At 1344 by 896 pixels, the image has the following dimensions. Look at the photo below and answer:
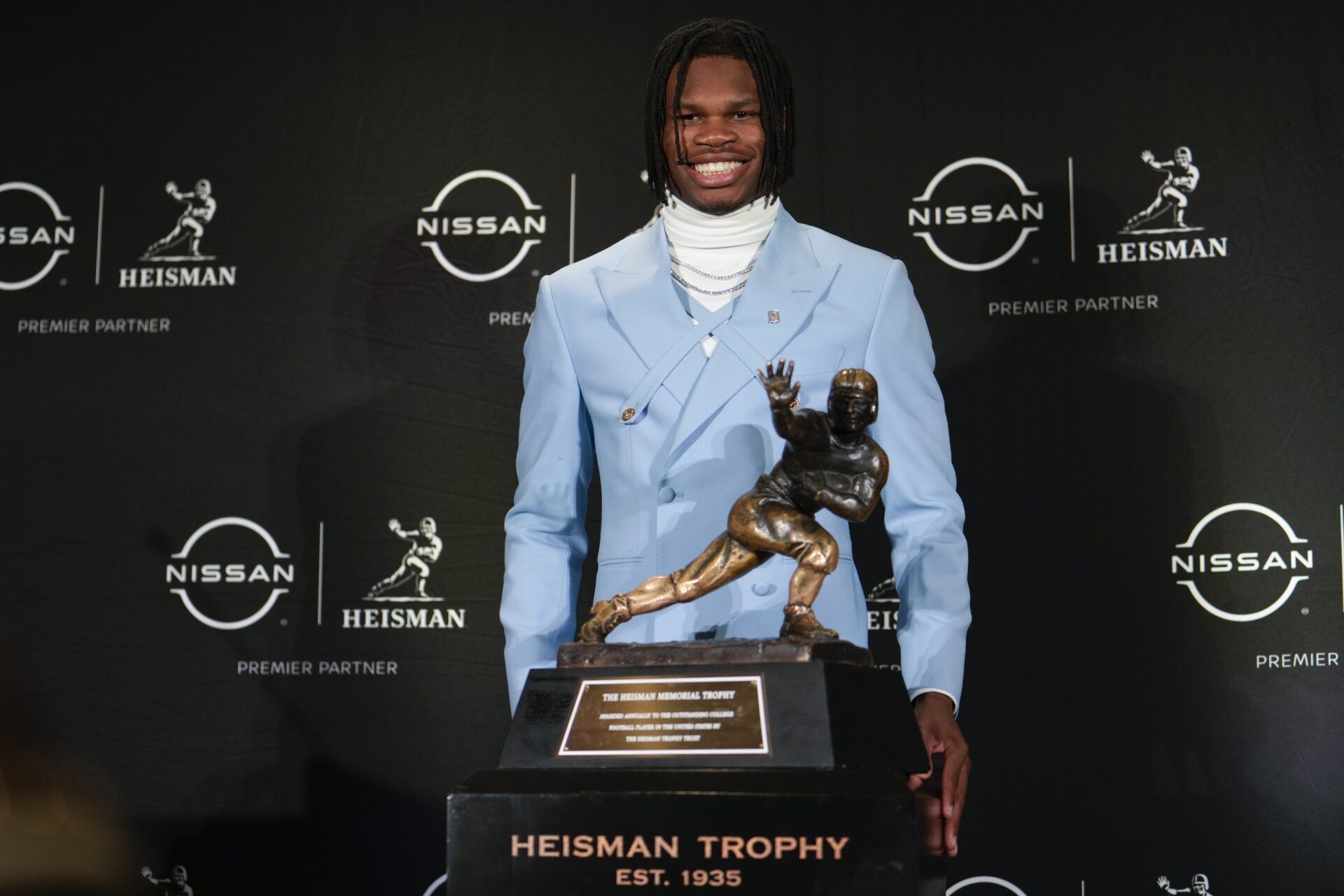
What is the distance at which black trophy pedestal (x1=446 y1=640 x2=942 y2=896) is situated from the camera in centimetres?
147

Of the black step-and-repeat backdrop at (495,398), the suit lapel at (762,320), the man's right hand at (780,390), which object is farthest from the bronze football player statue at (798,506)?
the black step-and-repeat backdrop at (495,398)

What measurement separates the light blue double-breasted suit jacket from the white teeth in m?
0.12

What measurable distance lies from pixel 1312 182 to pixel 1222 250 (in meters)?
0.24

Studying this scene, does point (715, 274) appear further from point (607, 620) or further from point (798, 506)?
point (607, 620)

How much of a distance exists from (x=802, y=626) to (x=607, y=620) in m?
0.23

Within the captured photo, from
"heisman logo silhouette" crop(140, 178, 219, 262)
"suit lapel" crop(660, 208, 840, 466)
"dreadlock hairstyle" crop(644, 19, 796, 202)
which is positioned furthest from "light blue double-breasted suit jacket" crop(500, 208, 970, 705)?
"heisman logo silhouette" crop(140, 178, 219, 262)

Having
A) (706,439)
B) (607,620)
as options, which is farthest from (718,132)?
(607,620)

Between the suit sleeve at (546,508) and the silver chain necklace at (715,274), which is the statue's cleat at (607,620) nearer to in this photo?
the suit sleeve at (546,508)

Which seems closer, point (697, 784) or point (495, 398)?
point (697, 784)

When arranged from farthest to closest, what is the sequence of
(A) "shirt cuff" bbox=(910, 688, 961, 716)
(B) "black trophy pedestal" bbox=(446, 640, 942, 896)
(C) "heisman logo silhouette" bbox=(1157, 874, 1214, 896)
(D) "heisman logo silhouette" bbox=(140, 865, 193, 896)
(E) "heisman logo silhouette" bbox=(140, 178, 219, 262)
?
(E) "heisman logo silhouette" bbox=(140, 178, 219, 262) → (D) "heisman logo silhouette" bbox=(140, 865, 193, 896) → (C) "heisman logo silhouette" bbox=(1157, 874, 1214, 896) → (A) "shirt cuff" bbox=(910, 688, 961, 716) → (B) "black trophy pedestal" bbox=(446, 640, 942, 896)

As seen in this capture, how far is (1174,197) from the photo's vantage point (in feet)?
10.6

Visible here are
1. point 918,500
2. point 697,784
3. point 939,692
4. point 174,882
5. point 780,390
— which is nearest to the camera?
point 697,784

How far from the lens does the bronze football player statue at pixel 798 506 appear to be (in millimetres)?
1662

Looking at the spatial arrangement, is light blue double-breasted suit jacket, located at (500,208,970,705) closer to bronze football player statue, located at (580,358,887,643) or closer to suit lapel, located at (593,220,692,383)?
suit lapel, located at (593,220,692,383)
